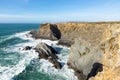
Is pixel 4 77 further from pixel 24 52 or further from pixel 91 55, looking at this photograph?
pixel 24 52

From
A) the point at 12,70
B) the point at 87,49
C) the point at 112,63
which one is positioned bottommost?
the point at 12,70

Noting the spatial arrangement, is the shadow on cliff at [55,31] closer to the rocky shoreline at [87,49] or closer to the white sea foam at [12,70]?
the rocky shoreline at [87,49]

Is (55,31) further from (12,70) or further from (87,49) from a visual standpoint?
(87,49)

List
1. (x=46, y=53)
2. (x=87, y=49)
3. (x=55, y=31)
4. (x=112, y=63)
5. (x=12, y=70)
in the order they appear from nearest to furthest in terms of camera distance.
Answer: (x=112, y=63) < (x=87, y=49) < (x=12, y=70) < (x=46, y=53) < (x=55, y=31)

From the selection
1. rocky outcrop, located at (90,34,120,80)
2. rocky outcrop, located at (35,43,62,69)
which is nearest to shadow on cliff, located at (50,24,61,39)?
rocky outcrop, located at (35,43,62,69)

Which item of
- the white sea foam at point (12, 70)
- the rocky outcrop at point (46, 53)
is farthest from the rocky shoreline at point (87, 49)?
the white sea foam at point (12, 70)

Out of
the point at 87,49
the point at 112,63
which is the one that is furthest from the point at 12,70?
the point at 112,63

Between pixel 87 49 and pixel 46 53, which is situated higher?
pixel 87 49

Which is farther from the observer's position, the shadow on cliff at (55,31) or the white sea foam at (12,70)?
the shadow on cliff at (55,31)

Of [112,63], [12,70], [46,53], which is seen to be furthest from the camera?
[46,53]

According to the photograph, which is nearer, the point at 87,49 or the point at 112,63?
the point at 112,63
